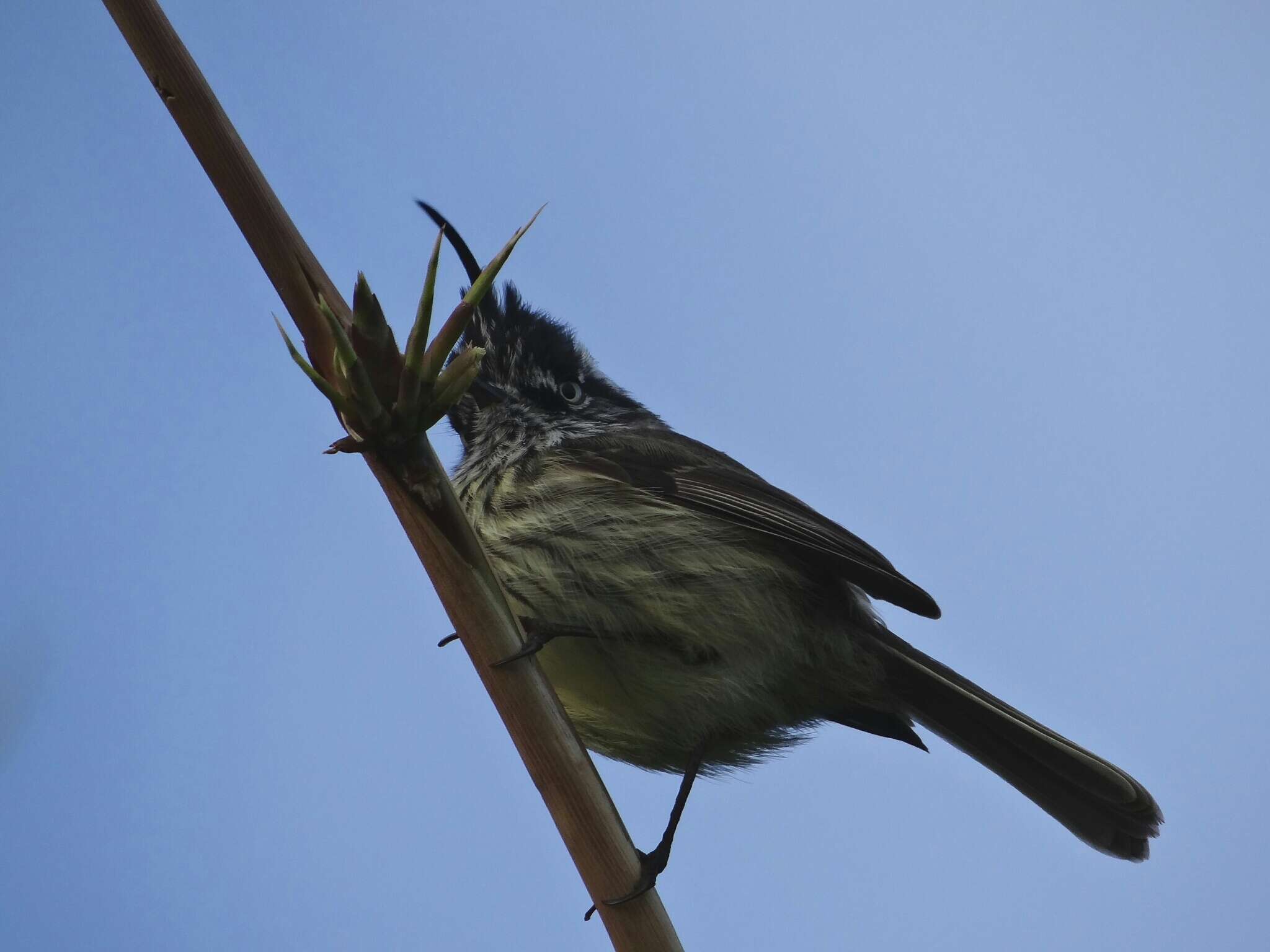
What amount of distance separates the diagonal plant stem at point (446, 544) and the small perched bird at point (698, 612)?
0.92 metres

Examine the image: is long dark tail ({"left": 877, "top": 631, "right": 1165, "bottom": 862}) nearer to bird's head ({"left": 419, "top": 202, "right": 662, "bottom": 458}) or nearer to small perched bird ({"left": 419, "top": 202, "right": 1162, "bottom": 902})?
small perched bird ({"left": 419, "top": 202, "right": 1162, "bottom": 902})

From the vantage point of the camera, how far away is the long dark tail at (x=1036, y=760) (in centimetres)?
337

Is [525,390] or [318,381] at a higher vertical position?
[525,390]

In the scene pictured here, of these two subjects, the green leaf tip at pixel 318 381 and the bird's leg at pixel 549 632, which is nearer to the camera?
the green leaf tip at pixel 318 381

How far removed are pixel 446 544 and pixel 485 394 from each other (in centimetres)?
186

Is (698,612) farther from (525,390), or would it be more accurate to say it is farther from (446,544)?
(446,544)

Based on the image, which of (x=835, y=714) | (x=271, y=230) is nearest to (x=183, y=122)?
(x=271, y=230)

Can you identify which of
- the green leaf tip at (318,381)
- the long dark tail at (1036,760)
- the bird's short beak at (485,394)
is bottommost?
the long dark tail at (1036,760)

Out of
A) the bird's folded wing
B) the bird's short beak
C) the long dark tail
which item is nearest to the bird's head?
the bird's short beak

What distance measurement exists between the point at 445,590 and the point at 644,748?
68.5 inches

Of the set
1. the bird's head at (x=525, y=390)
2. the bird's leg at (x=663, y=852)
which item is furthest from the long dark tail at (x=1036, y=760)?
the bird's head at (x=525, y=390)

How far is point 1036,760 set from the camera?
3.44 m

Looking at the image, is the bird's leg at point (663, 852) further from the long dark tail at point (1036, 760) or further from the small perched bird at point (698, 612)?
the long dark tail at point (1036, 760)

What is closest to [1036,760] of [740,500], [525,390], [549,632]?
[740,500]
